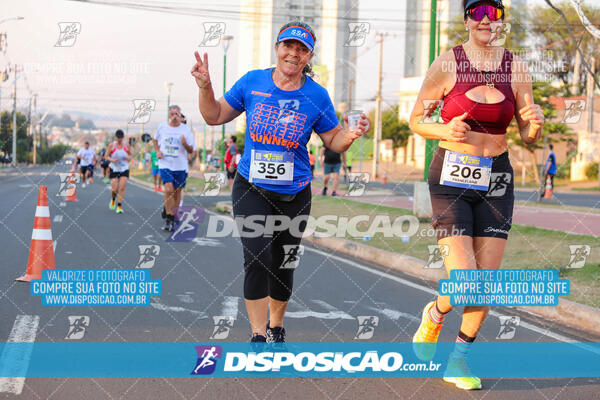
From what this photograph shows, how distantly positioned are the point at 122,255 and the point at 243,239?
4.74 meters

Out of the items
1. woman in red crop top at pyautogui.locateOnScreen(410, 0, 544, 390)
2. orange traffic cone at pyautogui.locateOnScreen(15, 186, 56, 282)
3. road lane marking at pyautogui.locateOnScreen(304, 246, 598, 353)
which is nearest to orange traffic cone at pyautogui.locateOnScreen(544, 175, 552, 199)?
road lane marking at pyautogui.locateOnScreen(304, 246, 598, 353)

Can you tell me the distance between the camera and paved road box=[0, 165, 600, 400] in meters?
3.82

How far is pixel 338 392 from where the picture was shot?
383 cm

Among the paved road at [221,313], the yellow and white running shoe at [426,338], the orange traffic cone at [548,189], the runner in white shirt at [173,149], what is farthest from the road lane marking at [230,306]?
the orange traffic cone at [548,189]

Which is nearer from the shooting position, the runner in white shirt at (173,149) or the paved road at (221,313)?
the paved road at (221,313)

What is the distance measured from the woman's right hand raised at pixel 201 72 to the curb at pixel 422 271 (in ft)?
12.4

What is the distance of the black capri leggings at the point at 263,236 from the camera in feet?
13.5

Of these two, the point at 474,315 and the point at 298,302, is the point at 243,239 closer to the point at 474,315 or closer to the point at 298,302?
the point at 474,315

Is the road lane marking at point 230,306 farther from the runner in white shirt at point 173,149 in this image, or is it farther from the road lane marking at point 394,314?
the runner in white shirt at point 173,149

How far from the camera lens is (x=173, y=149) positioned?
36.2ft

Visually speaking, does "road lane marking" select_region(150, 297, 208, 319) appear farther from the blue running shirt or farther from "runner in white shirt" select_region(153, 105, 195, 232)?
"runner in white shirt" select_region(153, 105, 195, 232)

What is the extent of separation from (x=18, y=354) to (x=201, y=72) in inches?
81.1

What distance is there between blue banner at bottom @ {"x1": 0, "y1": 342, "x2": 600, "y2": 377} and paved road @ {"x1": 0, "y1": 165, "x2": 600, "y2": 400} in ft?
0.45

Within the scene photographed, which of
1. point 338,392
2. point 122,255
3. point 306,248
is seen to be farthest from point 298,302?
point 306,248
